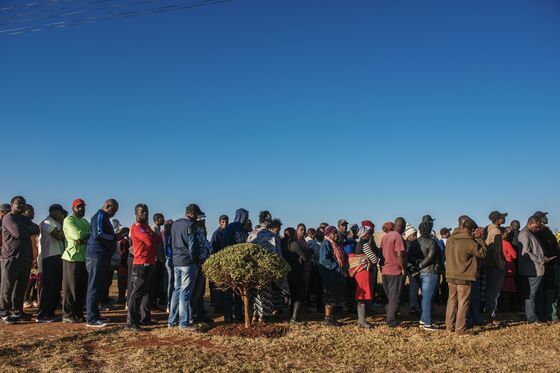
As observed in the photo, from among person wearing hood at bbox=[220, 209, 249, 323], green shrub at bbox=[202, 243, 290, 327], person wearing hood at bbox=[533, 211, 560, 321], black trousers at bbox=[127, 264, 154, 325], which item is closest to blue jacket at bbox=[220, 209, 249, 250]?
person wearing hood at bbox=[220, 209, 249, 323]

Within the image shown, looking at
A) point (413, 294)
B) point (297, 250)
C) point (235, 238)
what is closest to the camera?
point (235, 238)

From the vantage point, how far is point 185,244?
29.2ft

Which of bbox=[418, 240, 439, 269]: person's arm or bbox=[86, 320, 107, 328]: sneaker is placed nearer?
bbox=[86, 320, 107, 328]: sneaker

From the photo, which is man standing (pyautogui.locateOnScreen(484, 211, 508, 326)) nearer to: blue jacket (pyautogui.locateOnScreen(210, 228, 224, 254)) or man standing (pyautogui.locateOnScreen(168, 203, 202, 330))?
blue jacket (pyautogui.locateOnScreen(210, 228, 224, 254))

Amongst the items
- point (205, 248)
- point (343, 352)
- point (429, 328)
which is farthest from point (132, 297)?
point (429, 328)

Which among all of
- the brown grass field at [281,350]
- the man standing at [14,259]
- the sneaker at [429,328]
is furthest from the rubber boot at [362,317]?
the man standing at [14,259]

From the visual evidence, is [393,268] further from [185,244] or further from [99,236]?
[99,236]

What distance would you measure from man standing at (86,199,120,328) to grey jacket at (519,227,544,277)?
26.3 ft

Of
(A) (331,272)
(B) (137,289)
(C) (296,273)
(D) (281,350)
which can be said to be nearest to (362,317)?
(A) (331,272)

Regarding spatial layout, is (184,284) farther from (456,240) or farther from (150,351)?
(456,240)

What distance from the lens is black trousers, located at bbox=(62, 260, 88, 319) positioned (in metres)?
9.61

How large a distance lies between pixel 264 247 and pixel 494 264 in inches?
191

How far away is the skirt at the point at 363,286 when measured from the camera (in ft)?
31.0

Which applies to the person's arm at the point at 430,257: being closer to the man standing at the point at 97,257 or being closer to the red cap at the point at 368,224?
the red cap at the point at 368,224
